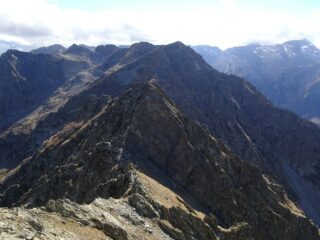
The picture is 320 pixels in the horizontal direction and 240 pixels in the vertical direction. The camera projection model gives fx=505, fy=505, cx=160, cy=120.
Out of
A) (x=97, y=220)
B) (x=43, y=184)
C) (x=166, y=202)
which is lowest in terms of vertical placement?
(x=43, y=184)

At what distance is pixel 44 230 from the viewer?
39688mm

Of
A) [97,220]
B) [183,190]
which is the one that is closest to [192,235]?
[97,220]

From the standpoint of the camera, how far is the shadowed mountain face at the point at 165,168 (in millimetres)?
104269

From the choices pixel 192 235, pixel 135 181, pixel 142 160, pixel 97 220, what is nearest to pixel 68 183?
pixel 142 160

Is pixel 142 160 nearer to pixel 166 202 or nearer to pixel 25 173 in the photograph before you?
pixel 166 202

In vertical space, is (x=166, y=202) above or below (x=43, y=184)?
above

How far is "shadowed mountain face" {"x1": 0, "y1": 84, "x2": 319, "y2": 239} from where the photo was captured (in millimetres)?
104269

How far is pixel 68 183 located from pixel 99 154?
8641 mm

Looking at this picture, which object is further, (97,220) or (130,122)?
(130,122)

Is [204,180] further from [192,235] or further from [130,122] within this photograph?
[192,235]

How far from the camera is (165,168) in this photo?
124 m

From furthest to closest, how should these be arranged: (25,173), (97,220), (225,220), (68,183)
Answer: (25,173)
(225,220)
(68,183)
(97,220)

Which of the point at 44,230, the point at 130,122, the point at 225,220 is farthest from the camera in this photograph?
the point at 130,122

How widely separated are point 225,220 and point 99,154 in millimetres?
31341
